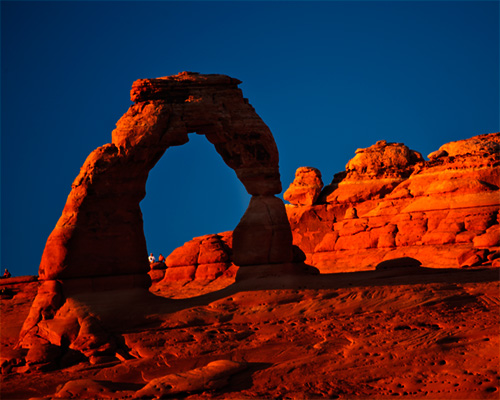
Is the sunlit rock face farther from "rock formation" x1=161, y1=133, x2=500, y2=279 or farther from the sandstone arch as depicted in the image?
the sandstone arch

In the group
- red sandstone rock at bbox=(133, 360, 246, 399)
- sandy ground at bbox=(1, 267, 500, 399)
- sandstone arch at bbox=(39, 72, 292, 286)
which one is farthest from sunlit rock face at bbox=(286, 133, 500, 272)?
red sandstone rock at bbox=(133, 360, 246, 399)

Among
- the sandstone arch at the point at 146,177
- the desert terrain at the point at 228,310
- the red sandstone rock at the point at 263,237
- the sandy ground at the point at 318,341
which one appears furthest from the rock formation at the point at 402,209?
the sandy ground at the point at 318,341

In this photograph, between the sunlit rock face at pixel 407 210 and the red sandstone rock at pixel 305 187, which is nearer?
the sunlit rock face at pixel 407 210

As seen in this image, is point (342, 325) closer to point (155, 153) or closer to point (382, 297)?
point (382, 297)

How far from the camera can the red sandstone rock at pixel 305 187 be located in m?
34.7

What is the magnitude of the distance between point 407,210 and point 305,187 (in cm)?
638

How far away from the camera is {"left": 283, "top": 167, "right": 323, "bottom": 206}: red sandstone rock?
34719mm

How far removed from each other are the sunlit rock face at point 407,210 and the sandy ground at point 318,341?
726 centimetres

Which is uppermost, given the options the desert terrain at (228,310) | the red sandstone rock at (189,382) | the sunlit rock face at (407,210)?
the sunlit rock face at (407,210)

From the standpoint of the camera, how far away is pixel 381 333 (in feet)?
49.5

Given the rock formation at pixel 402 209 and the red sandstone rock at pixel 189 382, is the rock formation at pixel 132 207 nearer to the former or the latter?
the red sandstone rock at pixel 189 382

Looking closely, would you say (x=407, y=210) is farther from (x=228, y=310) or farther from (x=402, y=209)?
(x=228, y=310)

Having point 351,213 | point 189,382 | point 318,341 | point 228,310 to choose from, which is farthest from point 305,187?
point 189,382

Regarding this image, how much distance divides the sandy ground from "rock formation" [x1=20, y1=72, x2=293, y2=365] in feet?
3.33
